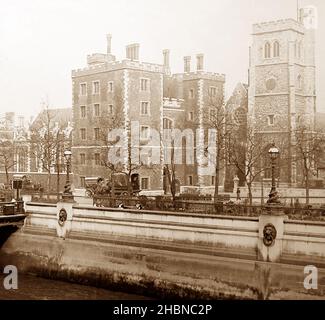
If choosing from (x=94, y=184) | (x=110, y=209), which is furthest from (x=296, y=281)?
(x=94, y=184)

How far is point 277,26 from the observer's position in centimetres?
3444

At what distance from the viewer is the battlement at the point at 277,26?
32.8m

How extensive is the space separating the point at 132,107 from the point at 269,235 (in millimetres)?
22213

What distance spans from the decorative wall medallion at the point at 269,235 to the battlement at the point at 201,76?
26.3 meters

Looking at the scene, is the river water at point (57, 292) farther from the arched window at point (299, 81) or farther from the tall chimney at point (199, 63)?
the tall chimney at point (199, 63)

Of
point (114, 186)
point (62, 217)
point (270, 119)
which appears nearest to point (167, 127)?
point (270, 119)

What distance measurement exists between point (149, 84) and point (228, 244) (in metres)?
22.5

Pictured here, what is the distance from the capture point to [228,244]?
1769 cm

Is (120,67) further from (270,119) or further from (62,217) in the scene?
(62,217)

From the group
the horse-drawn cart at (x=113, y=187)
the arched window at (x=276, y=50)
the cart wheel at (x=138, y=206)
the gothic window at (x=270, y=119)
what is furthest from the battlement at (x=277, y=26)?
the cart wheel at (x=138, y=206)

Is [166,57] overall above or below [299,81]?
above

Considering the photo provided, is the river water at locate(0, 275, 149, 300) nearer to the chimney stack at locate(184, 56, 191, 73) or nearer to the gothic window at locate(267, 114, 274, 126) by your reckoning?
the gothic window at locate(267, 114, 274, 126)

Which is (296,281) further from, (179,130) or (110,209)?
(179,130)
